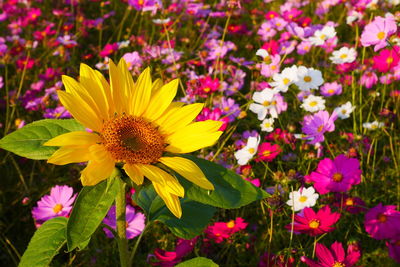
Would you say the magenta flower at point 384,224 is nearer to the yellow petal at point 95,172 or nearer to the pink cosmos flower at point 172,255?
the pink cosmos flower at point 172,255

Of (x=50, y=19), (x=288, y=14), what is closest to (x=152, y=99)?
(x=288, y=14)

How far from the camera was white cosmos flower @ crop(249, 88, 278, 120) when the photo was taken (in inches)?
55.6

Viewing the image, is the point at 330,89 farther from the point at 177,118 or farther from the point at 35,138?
the point at 35,138

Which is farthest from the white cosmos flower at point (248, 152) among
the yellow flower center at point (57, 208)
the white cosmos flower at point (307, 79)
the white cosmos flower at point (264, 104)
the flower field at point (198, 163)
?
the yellow flower center at point (57, 208)

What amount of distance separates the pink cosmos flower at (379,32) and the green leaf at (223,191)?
0.87 metres

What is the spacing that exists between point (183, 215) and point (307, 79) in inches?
32.1

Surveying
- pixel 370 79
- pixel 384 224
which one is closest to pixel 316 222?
pixel 384 224

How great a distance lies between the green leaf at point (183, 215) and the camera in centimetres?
78

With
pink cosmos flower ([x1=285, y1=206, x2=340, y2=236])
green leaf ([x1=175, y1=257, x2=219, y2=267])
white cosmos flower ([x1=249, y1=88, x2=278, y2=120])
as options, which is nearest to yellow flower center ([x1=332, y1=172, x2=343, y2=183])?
pink cosmos flower ([x1=285, y1=206, x2=340, y2=236])

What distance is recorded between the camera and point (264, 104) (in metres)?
1.48

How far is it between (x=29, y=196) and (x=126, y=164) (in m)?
1.02

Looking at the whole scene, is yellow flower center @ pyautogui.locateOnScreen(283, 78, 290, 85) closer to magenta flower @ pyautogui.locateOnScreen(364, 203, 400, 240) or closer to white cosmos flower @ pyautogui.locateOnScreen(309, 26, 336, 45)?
white cosmos flower @ pyautogui.locateOnScreen(309, 26, 336, 45)

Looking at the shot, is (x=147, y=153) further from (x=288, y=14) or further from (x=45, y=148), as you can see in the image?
(x=288, y=14)

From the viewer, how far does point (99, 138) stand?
619 millimetres
